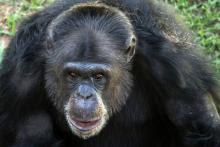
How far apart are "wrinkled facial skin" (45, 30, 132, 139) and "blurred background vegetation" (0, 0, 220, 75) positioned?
2.53 meters

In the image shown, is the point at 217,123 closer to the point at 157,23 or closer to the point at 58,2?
the point at 157,23

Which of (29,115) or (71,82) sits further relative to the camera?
(29,115)

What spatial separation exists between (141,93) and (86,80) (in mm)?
776

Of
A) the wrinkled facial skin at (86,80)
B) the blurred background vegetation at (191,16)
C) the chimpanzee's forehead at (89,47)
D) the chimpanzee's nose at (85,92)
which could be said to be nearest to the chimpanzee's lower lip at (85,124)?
the wrinkled facial skin at (86,80)

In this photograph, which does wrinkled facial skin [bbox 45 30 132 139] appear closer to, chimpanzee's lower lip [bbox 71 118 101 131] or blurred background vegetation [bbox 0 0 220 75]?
chimpanzee's lower lip [bbox 71 118 101 131]

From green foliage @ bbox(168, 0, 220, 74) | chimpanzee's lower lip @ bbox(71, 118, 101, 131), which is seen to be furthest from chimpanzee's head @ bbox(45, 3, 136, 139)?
green foliage @ bbox(168, 0, 220, 74)

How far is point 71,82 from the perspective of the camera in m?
6.30

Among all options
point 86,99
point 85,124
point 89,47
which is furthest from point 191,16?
point 86,99

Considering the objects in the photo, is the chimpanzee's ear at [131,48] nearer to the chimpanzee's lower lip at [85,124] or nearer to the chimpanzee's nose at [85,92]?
the chimpanzee's nose at [85,92]

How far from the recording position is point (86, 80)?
628cm

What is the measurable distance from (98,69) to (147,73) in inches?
25.6

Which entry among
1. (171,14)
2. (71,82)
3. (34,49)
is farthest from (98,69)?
(171,14)

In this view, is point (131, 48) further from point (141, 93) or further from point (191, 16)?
point (191, 16)

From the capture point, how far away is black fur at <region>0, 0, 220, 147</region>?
655 centimetres
